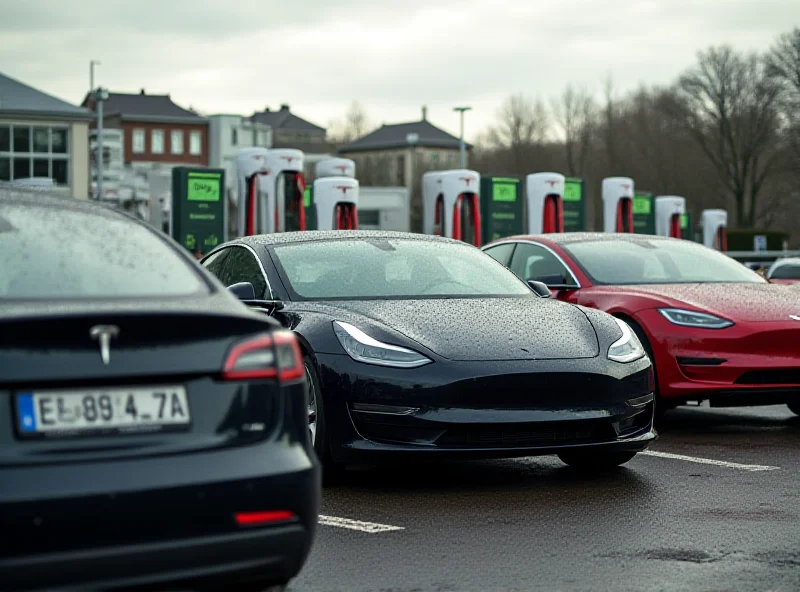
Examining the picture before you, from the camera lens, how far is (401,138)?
145 meters

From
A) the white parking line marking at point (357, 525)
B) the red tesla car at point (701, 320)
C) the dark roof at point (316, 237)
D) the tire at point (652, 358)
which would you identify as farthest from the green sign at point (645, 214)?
the white parking line marking at point (357, 525)

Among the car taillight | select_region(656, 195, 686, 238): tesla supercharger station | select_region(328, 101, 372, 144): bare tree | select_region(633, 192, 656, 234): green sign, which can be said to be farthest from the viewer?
select_region(328, 101, 372, 144): bare tree

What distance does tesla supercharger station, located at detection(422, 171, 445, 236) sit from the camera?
110 feet

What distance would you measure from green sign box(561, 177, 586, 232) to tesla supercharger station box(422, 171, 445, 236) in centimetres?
554

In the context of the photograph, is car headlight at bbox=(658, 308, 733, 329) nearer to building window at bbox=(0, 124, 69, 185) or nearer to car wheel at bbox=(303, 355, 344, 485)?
car wheel at bbox=(303, 355, 344, 485)

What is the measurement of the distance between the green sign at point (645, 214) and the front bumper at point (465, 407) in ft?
116

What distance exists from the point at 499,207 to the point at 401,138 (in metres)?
110

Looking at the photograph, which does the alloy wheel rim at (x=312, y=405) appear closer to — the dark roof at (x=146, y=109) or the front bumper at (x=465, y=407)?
the front bumper at (x=465, y=407)

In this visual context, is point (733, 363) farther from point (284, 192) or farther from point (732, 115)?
point (732, 115)

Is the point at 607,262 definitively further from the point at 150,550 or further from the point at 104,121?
the point at 104,121

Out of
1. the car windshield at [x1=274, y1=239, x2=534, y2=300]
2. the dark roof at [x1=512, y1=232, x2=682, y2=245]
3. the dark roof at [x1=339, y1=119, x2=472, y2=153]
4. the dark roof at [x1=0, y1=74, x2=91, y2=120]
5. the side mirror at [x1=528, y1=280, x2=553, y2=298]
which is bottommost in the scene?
the side mirror at [x1=528, y1=280, x2=553, y2=298]

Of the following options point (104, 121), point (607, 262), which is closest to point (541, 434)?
point (607, 262)

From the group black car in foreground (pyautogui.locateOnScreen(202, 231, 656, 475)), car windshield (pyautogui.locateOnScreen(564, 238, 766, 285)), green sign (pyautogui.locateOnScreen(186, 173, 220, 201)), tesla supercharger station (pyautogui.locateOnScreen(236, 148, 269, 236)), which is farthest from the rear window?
green sign (pyautogui.locateOnScreen(186, 173, 220, 201))

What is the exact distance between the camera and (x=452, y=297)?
7344 millimetres
